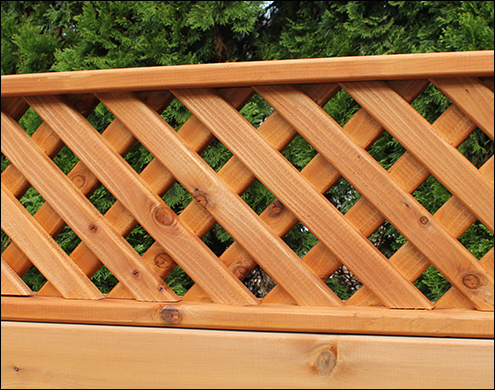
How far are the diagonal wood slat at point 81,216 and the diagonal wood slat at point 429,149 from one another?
771 mm

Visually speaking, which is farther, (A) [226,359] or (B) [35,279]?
(B) [35,279]

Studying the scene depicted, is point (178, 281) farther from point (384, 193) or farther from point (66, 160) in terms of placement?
point (384, 193)

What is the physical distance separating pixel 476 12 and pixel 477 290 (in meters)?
1.48

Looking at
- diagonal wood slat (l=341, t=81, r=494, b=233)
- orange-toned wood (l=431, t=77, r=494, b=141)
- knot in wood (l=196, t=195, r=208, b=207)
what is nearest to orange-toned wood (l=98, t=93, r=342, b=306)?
knot in wood (l=196, t=195, r=208, b=207)

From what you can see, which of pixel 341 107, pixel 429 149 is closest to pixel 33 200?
pixel 341 107

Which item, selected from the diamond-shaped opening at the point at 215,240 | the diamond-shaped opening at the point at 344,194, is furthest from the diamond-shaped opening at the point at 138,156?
the diamond-shaped opening at the point at 344,194

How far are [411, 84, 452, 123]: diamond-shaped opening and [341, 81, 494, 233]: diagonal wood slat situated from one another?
3.51 feet

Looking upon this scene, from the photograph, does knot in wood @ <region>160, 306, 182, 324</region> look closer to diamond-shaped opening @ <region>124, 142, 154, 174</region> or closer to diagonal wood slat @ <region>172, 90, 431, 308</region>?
diagonal wood slat @ <region>172, 90, 431, 308</region>

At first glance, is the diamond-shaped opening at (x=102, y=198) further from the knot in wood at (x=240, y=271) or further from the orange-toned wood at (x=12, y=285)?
the knot in wood at (x=240, y=271)

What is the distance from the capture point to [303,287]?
1.05 m

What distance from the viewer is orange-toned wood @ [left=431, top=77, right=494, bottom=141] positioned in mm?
957

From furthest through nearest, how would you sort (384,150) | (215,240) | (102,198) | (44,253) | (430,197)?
(215,240), (102,198), (384,150), (430,197), (44,253)

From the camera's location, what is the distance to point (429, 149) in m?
0.98

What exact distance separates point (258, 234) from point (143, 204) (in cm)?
35
